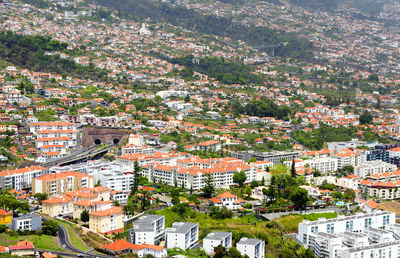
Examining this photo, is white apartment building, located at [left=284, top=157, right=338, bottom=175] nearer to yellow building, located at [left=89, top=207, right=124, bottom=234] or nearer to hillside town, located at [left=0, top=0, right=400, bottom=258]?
hillside town, located at [left=0, top=0, right=400, bottom=258]

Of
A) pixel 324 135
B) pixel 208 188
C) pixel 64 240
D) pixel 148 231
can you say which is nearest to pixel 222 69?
pixel 324 135

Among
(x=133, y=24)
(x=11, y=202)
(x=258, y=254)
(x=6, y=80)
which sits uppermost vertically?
(x=133, y=24)

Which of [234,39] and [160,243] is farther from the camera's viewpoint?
[234,39]

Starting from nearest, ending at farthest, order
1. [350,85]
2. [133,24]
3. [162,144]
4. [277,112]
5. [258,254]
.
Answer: [258,254], [162,144], [277,112], [350,85], [133,24]

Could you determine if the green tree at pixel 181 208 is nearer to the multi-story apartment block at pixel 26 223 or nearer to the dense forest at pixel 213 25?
the multi-story apartment block at pixel 26 223

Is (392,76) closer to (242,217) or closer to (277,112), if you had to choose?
(277,112)

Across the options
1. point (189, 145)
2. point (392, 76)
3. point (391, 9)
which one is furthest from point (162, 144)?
point (391, 9)
